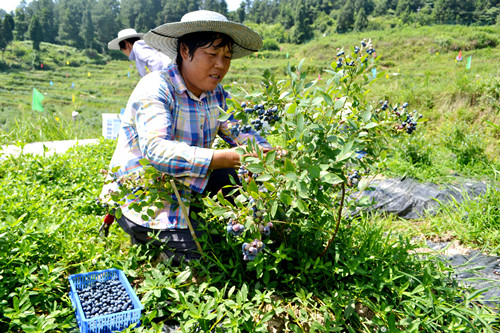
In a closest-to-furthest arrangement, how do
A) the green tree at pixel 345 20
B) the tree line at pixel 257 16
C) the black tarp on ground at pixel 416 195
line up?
the black tarp on ground at pixel 416 195 < the tree line at pixel 257 16 < the green tree at pixel 345 20

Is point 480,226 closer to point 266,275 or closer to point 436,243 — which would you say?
point 436,243

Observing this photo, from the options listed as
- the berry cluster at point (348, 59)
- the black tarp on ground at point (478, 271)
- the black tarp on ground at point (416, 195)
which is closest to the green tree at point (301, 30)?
the black tarp on ground at point (416, 195)

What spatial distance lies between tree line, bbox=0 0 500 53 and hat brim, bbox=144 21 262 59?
45775 mm

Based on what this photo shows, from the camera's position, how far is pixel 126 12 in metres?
84.1

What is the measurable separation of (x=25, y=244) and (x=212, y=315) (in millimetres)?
818

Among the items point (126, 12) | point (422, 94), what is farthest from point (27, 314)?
point (126, 12)

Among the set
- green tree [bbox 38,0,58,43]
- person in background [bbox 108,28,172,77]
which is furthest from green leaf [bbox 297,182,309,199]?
green tree [bbox 38,0,58,43]

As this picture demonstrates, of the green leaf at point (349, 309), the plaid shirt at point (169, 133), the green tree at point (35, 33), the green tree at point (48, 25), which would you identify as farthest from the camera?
the green tree at point (48, 25)

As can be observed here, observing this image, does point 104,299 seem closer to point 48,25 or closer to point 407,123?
point 407,123

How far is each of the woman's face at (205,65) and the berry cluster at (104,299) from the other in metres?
0.96

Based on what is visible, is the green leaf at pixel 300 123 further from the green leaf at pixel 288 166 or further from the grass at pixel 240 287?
the grass at pixel 240 287

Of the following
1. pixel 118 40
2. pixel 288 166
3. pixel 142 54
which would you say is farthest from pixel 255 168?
pixel 118 40

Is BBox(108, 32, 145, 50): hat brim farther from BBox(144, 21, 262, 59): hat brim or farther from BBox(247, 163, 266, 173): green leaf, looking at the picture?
BBox(247, 163, 266, 173): green leaf

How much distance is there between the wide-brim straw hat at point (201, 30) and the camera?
1650mm
